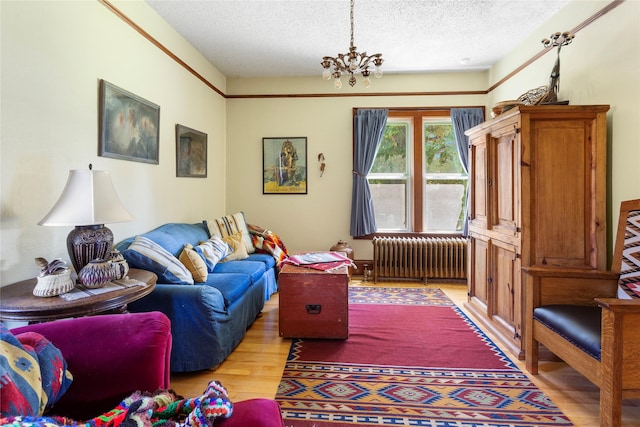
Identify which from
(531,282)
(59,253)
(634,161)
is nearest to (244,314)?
(59,253)

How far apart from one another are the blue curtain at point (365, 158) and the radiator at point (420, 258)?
1.06ft

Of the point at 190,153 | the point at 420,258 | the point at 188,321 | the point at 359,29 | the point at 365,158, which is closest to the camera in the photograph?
the point at 188,321

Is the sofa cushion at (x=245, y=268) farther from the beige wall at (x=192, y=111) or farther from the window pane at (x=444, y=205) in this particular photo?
the window pane at (x=444, y=205)

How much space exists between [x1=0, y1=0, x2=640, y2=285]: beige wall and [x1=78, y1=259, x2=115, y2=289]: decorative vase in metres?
0.46

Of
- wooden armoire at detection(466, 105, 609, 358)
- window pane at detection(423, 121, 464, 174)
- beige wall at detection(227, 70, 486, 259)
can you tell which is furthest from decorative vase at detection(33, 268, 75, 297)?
window pane at detection(423, 121, 464, 174)

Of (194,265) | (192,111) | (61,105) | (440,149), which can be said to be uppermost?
(192,111)

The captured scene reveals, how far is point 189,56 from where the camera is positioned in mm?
3801

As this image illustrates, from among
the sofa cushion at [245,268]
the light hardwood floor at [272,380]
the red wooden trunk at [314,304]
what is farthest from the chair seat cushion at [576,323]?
the sofa cushion at [245,268]

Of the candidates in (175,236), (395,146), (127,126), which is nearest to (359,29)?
(395,146)

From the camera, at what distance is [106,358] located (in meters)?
1.19

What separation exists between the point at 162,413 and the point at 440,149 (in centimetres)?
470

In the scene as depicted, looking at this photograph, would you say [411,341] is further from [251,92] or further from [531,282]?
[251,92]

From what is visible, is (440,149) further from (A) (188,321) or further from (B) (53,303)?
(B) (53,303)

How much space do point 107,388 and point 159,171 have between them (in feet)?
8.17
